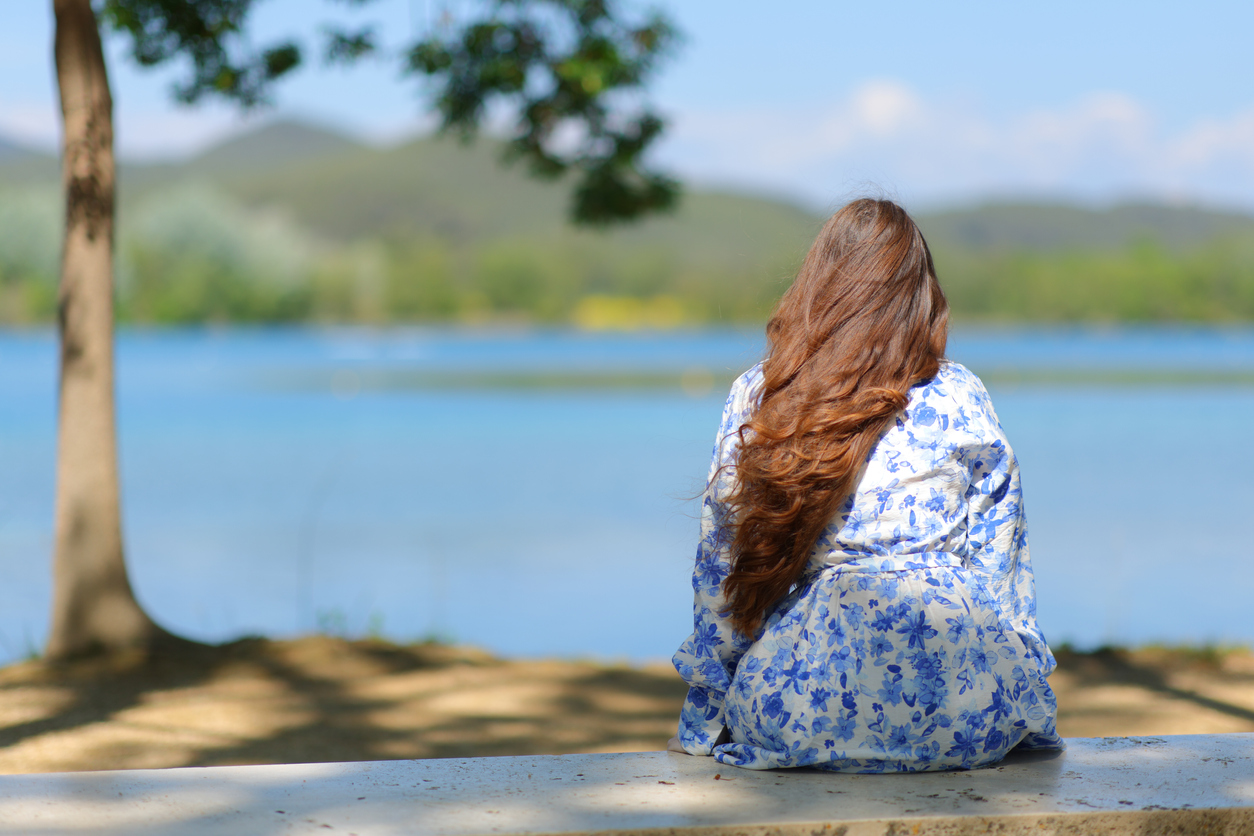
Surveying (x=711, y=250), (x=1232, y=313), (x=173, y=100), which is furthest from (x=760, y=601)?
(x=711, y=250)

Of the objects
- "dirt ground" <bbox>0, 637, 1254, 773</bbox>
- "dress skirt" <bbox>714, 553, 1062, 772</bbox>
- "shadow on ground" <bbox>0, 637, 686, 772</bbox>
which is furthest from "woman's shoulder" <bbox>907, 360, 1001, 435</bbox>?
"shadow on ground" <bbox>0, 637, 686, 772</bbox>

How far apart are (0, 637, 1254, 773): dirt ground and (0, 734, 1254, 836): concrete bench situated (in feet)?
6.37

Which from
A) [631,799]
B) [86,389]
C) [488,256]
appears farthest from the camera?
[488,256]

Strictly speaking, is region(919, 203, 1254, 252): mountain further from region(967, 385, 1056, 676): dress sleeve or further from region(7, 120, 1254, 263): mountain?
region(967, 385, 1056, 676): dress sleeve

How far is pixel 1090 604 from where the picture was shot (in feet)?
28.3

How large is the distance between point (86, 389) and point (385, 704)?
1825 mm

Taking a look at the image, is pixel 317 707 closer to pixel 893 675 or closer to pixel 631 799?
pixel 631 799

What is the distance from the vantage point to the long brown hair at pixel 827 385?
189cm

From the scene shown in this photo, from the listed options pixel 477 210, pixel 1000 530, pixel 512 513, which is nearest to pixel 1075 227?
pixel 477 210

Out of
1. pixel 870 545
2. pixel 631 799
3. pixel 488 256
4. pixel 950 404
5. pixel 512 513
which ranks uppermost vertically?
pixel 488 256

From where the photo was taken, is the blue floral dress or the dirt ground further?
the dirt ground

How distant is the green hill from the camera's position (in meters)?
69.6

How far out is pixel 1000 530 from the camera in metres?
1.98

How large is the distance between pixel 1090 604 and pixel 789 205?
159 m
